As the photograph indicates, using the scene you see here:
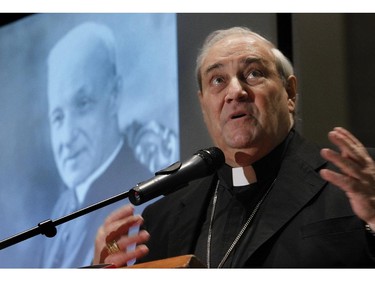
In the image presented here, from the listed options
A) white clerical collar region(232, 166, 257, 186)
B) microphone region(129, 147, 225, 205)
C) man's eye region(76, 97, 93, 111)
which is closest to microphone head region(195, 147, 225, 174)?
microphone region(129, 147, 225, 205)

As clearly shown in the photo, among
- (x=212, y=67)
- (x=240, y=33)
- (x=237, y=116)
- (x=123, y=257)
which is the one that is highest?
(x=240, y=33)

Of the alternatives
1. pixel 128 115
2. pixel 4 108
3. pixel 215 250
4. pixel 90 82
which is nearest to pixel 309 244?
pixel 215 250

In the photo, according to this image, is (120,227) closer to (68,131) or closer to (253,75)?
(253,75)

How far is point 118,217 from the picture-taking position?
2545 mm

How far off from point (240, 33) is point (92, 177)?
1.01 metres

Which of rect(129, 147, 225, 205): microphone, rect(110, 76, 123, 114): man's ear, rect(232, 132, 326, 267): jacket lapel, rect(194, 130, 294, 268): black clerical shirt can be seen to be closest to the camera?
rect(129, 147, 225, 205): microphone

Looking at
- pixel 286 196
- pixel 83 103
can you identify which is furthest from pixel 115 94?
pixel 286 196

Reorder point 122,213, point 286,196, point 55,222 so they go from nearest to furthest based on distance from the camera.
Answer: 1. point 55,222
2. point 122,213
3. point 286,196

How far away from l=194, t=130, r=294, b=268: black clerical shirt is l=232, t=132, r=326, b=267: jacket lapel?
0.06 meters

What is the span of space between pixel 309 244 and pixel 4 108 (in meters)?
1.89

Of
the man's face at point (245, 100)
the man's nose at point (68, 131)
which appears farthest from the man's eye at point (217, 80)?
the man's nose at point (68, 131)

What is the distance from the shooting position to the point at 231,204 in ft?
10.0

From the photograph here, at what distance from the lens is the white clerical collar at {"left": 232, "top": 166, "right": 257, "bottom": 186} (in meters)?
3.08

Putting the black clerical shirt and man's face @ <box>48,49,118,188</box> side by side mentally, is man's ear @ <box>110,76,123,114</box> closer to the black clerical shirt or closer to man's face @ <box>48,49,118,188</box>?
man's face @ <box>48,49,118,188</box>
